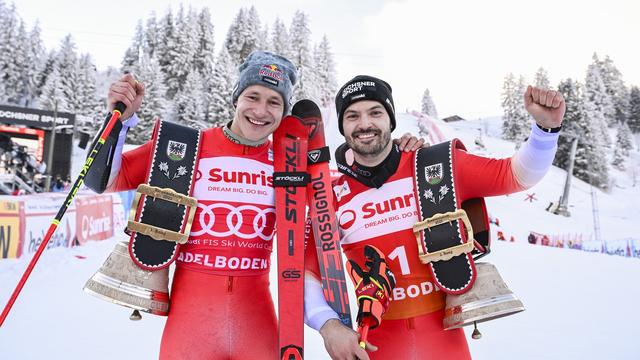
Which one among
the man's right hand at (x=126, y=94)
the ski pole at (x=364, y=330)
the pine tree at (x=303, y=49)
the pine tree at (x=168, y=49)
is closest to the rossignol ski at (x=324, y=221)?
the ski pole at (x=364, y=330)

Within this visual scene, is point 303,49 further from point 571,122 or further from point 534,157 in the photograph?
point 534,157

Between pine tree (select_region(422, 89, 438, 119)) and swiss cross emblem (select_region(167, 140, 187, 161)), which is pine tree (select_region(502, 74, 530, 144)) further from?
swiss cross emblem (select_region(167, 140, 187, 161))

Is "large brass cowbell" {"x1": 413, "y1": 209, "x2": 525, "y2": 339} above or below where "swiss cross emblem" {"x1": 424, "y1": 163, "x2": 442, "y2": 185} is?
below

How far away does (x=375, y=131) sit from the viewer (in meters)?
2.47

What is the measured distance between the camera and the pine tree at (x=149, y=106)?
129ft

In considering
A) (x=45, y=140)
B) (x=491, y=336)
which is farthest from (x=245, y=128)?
(x=45, y=140)

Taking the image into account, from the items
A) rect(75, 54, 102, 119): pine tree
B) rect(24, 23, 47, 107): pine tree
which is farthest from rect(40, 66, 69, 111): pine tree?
rect(24, 23, 47, 107): pine tree

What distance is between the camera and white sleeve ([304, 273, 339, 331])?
207 centimetres

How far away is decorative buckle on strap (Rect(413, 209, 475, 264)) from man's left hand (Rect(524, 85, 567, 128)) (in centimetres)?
64

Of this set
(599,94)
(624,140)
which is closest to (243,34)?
(599,94)

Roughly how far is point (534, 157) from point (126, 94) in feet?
7.43

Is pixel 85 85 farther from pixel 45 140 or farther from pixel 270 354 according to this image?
pixel 270 354

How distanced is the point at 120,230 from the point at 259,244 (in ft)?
41.7

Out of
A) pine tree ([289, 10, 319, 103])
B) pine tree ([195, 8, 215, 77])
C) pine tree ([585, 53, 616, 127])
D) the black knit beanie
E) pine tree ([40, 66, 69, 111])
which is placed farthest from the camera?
Result: pine tree ([585, 53, 616, 127])
